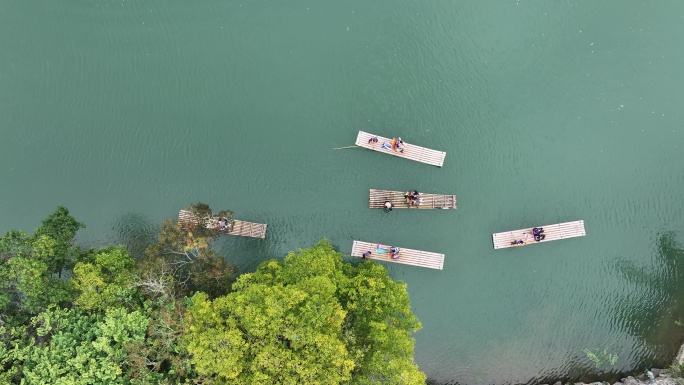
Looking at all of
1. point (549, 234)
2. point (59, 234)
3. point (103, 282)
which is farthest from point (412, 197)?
point (59, 234)

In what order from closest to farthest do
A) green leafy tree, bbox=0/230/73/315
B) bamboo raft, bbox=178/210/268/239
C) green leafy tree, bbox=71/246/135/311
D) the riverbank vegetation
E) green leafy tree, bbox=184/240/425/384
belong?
1. green leafy tree, bbox=184/240/425/384
2. the riverbank vegetation
3. green leafy tree, bbox=0/230/73/315
4. green leafy tree, bbox=71/246/135/311
5. bamboo raft, bbox=178/210/268/239

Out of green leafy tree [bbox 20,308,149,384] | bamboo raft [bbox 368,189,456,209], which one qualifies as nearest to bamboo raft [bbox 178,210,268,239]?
bamboo raft [bbox 368,189,456,209]

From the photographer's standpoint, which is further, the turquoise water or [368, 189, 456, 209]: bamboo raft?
the turquoise water

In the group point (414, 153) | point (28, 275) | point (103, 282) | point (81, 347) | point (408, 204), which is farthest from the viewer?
point (414, 153)

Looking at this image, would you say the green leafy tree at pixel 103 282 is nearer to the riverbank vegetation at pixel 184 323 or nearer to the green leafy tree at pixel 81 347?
the riverbank vegetation at pixel 184 323

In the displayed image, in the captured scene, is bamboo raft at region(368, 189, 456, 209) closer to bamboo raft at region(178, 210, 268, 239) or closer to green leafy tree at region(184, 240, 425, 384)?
green leafy tree at region(184, 240, 425, 384)

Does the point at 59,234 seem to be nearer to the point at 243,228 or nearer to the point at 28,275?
the point at 28,275

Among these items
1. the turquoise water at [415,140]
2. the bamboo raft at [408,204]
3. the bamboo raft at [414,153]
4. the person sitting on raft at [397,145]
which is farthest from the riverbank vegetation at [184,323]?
the person sitting on raft at [397,145]
